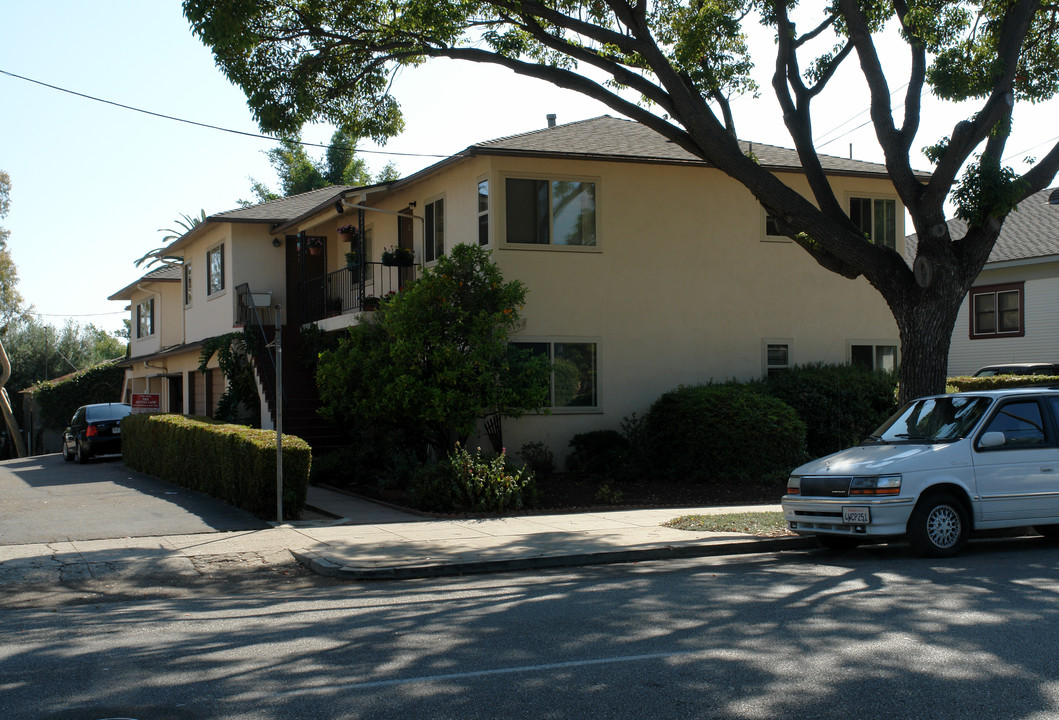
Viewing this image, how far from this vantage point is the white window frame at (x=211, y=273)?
2559 cm

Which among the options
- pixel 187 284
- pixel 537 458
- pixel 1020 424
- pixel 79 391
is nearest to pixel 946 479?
pixel 1020 424

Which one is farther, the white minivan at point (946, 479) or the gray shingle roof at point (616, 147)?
the gray shingle roof at point (616, 147)

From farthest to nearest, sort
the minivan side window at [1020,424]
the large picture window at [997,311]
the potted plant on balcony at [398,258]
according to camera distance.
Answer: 1. the large picture window at [997,311]
2. the potted plant on balcony at [398,258]
3. the minivan side window at [1020,424]

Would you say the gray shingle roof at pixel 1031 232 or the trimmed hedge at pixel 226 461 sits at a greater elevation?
the gray shingle roof at pixel 1031 232

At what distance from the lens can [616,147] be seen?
18859mm

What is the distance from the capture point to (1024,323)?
2750 centimetres

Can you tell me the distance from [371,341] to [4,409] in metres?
34.8

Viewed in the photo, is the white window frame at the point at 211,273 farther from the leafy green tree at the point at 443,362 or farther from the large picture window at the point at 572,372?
the large picture window at the point at 572,372

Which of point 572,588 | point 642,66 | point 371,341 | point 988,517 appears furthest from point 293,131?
point 988,517

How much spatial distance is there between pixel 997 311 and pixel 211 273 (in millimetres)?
23212

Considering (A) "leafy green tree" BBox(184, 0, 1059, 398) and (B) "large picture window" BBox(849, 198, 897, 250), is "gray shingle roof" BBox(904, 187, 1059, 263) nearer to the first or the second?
(B) "large picture window" BBox(849, 198, 897, 250)

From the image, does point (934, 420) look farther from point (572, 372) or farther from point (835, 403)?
point (572, 372)

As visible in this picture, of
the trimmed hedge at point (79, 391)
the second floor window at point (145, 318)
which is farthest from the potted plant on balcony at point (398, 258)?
the trimmed hedge at point (79, 391)

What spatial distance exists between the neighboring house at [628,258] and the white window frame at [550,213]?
0.03 meters
